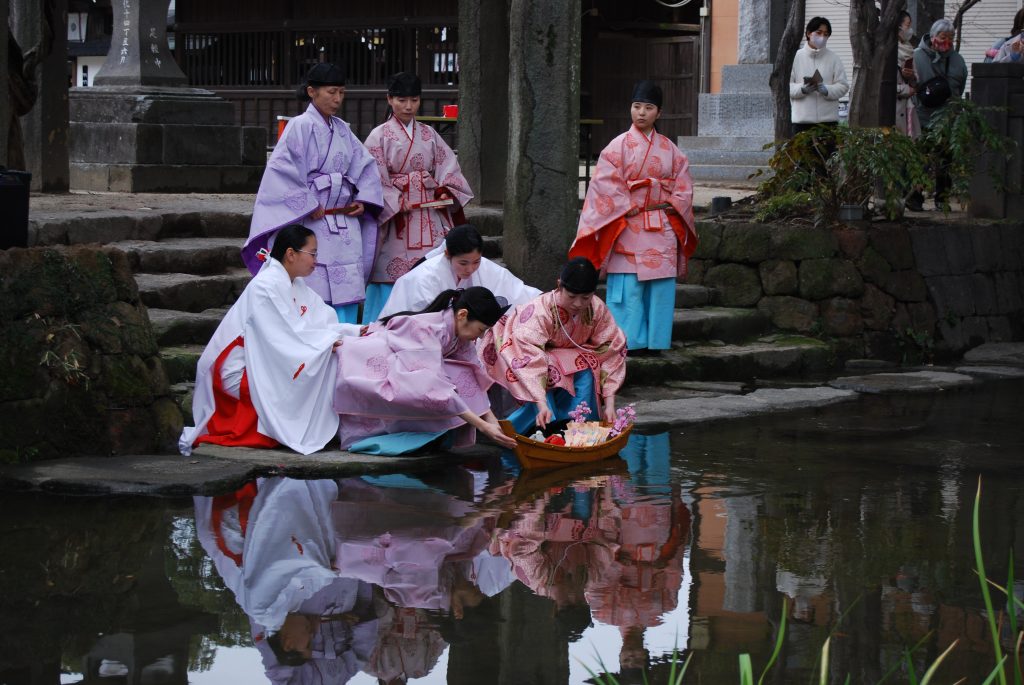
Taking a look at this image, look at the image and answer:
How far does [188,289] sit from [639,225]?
306 centimetres

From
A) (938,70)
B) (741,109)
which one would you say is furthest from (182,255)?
(741,109)

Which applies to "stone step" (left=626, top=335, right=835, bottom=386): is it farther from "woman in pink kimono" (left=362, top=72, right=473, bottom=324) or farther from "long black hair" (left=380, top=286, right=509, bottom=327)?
"long black hair" (left=380, top=286, right=509, bottom=327)

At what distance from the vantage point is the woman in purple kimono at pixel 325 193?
28.6 ft

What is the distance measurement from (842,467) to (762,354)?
3508mm

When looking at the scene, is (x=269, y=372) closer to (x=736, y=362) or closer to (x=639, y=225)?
(x=639, y=225)

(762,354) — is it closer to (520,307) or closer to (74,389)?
(520,307)

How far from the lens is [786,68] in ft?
48.7

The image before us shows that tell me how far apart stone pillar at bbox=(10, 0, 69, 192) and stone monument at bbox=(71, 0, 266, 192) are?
24.3 inches

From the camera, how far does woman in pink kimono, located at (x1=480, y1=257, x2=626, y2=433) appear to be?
308 inches

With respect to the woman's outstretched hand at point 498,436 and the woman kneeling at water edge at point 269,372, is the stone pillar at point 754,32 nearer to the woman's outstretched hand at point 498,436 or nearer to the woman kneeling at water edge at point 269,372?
the woman kneeling at water edge at point 269,372

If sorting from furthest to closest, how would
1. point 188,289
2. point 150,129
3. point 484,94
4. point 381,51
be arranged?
point 381,51 < point 484,94 < point 150,129 < point 188,289

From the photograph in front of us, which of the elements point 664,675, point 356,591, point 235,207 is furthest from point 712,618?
point 235,207

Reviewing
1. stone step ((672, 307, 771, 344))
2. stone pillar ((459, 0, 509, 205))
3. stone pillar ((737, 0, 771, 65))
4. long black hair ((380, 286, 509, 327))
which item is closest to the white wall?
stone pillar ((737, 0, 771, 65))

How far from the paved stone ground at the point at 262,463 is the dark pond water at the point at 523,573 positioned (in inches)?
5.2
